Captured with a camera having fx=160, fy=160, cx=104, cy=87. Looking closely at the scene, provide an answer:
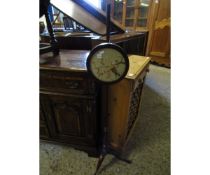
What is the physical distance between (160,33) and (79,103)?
2.94 meters

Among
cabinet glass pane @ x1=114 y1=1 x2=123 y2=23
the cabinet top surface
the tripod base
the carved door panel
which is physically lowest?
the tripod base

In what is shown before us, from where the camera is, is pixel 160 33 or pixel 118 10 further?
pixel 118 10

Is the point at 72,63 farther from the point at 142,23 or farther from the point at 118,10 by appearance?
the point at 118,10

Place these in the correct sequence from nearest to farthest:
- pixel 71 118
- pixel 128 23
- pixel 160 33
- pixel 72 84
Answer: pixel 72 84 → pixel 71 118 → pixel 160 33 → pixel 128 23

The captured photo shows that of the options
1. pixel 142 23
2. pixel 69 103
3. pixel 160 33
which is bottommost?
pixel 69 103

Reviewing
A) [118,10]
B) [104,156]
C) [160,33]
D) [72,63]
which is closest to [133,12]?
[118,10]

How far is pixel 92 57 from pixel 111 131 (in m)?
0.71

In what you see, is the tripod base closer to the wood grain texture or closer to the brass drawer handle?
the wood grain texture

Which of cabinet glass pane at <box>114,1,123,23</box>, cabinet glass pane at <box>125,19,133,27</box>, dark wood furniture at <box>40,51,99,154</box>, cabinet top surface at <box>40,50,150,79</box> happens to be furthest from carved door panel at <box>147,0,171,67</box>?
dark wood furniture at <box>40,51,99,154</box>

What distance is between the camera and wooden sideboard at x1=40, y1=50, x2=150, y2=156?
107cm

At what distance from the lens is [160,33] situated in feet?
11.2

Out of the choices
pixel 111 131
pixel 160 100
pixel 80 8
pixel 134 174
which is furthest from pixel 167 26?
pixel 134 174

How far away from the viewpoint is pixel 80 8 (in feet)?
4.43
